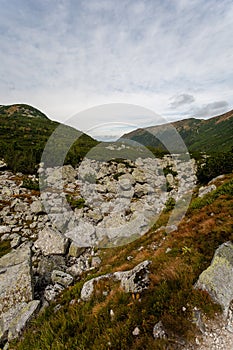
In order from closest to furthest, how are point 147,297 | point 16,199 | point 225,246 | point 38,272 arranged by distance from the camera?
point 147,297 → point 225,246 → point 38,272 → point 16,199

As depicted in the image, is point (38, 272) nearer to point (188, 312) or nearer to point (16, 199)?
point (188, 312)

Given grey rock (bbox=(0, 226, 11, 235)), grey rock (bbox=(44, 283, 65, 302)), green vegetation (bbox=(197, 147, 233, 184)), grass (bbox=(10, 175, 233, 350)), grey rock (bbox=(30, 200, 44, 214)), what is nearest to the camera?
grass (bbox=(10, 175, 233, 350))

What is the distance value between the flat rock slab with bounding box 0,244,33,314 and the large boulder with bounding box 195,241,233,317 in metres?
6.34

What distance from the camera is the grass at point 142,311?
4.11m

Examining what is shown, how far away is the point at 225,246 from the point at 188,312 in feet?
7.91

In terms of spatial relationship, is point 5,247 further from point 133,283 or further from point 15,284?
point 133,283

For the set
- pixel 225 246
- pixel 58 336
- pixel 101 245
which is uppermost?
pixel 225 246

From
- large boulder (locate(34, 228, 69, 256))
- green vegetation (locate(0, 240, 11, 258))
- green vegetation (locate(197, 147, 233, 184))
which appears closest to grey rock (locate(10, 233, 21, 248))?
green vegetation (locate(0, 240, 11, 258))

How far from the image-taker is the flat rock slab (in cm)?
716

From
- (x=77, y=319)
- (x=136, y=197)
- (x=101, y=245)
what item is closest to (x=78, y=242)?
(x=101, y=245)

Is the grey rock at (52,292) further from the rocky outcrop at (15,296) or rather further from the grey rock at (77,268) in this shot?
the grey rock at (77,268)

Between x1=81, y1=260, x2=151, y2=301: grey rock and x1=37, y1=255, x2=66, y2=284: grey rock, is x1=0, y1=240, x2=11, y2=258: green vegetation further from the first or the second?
x1=81, y1=260, x2=151, y2=301: grey rock

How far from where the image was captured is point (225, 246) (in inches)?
226

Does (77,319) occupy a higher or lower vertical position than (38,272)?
higher
